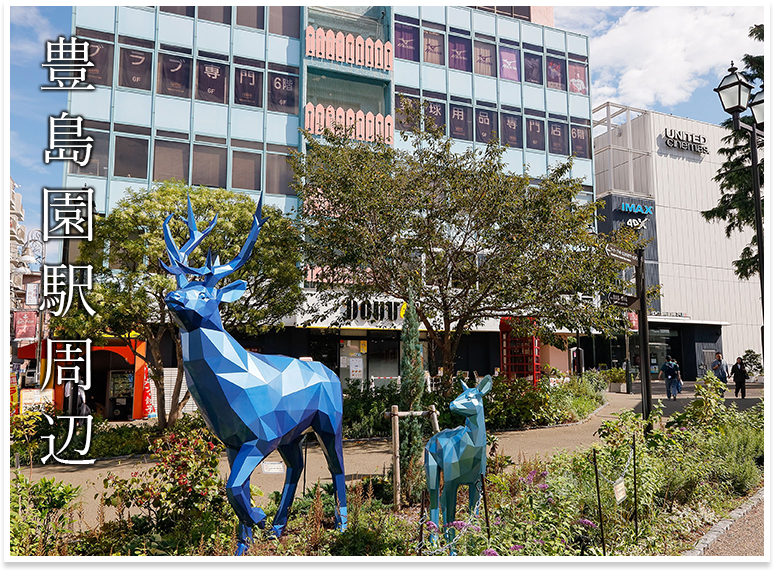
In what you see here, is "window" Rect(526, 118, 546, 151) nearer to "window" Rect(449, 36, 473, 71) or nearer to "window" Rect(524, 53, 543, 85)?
"window" Rect(524, 53, 543, 85)

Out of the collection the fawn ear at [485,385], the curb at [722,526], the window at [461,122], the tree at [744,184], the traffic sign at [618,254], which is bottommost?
the curb at [722,526]

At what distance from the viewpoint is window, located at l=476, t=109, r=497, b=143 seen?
88.4 feet

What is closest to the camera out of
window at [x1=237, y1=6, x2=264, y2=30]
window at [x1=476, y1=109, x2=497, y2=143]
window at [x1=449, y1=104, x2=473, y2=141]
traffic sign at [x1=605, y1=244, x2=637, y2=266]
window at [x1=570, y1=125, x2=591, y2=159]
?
traffic sign at [x1=605, y1=244, x2=637, y2=266]

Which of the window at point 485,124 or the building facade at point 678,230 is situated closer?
the window at point 485,124

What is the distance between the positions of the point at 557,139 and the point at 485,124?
4.33 m

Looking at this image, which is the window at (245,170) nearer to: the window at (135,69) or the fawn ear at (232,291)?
the window at (135,69)

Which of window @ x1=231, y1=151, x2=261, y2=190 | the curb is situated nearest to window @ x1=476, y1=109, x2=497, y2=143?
window @ x1=231, y1=151, x2=261, y2=190

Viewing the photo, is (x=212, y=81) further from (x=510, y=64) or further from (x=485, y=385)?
(x=485, y=385)

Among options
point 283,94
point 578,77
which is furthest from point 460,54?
point 283,94

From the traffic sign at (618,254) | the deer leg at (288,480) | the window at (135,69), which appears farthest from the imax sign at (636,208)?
the deer leg at (288,480)

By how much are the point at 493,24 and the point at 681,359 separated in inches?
1035

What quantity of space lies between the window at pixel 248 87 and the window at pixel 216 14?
2.10 metres

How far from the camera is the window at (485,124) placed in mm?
26953

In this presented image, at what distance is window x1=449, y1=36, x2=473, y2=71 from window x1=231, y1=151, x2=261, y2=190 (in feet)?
35.5
